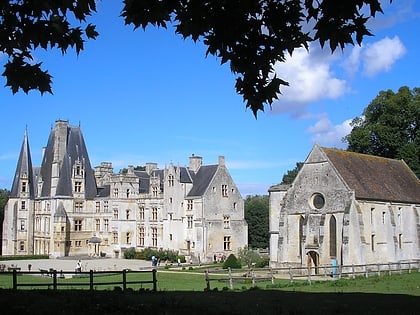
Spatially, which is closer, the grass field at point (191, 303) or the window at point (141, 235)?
the grass field at point (191, 303)

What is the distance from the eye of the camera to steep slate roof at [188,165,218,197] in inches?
2190

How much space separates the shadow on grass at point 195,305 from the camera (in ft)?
38.4

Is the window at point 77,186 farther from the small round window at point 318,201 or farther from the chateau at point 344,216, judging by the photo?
the small round window at point 318,201

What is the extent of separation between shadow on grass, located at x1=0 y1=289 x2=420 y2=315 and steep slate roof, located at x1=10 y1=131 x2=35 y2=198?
49.6 meters

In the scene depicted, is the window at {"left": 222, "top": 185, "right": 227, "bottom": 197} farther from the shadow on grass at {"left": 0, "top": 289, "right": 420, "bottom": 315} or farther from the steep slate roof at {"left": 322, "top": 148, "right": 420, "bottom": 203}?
the shadow on grass at {"left": 0, "top": 289, "right": 420, "bottom": 315}

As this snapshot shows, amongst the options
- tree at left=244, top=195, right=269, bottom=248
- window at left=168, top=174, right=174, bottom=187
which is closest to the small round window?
window at left=168, top=174, right=174, bottom=187

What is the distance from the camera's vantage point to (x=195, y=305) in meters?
14.4

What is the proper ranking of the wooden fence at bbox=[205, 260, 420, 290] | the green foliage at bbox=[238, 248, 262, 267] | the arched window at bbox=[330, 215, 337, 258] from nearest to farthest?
the wooden fence at bbox=[205, 260, 420, 290] → the arched window at bbox=[330, 215, 337, 258] → the green foliage at bbox=[238, 248, 262, 267]

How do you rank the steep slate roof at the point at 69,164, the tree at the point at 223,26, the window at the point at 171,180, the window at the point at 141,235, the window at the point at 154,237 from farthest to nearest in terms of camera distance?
1. the steep slate roof at the point at 69,164
2. the window at the point at 141,235
3. the window at the point at 154,237
4. the window at the point at 171,180
5. the tree at the point at 223,26

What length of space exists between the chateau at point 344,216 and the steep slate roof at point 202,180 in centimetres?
1442

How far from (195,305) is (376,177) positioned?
29207 millimetres

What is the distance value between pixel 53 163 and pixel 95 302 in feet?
174

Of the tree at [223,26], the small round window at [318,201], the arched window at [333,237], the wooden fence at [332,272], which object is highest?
the tree at [223,26]

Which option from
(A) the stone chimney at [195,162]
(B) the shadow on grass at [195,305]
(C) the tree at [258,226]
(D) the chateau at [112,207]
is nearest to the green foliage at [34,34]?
(B) the shadow on grass at [195,305]
